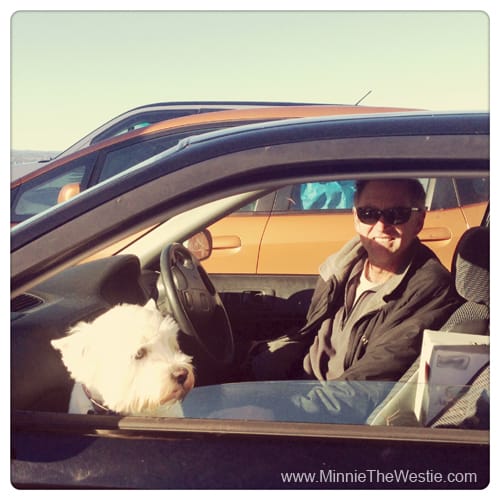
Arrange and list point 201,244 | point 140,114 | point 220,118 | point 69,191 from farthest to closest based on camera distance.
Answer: point 140,114 → point 220,118 → point 69,191 → point 201,244

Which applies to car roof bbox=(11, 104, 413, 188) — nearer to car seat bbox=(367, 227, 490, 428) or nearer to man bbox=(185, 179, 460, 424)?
man bbox=(185, 179, 460, 424)

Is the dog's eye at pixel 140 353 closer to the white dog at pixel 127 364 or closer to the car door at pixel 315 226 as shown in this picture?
the white dog at pixel 127 364

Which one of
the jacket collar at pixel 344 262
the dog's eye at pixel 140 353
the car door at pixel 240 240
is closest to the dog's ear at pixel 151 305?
the dog's eye at pixel 140 353

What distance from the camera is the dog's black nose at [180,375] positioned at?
194 centimetres

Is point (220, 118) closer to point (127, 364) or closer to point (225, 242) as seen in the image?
point (225, 242)

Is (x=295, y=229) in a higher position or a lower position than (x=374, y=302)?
higher

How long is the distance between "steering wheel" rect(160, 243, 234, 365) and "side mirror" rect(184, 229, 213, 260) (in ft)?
0.33

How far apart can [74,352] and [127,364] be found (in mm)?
137

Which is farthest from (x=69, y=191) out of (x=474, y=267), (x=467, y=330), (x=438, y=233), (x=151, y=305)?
(x=467, y=330)

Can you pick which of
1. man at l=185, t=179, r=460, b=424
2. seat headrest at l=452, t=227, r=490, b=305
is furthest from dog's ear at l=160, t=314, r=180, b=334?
seat headrest at l=452, t=227, r=490, b=305

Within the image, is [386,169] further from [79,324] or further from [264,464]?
[79,324]

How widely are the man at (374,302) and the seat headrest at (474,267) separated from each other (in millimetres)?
42

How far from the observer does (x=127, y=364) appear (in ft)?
6.47

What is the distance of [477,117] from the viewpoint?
173cm
